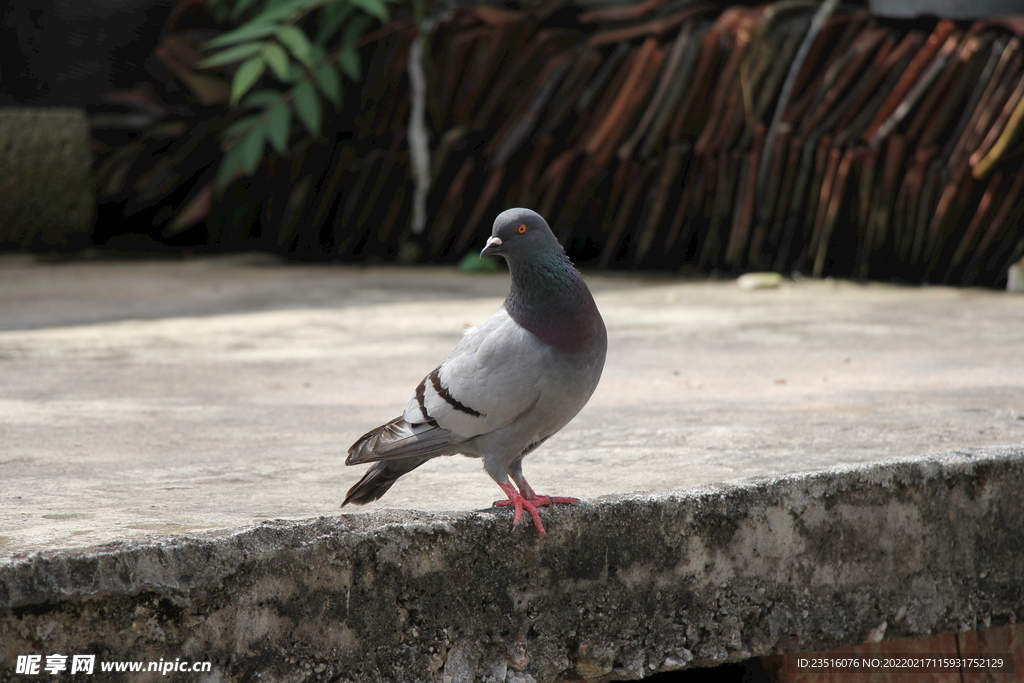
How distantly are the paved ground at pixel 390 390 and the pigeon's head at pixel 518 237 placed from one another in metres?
0.54

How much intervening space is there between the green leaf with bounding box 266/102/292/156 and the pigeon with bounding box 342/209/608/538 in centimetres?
485

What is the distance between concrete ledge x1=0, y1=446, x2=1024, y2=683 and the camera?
5.71 feet

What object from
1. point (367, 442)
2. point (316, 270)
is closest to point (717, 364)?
point (367, 442)

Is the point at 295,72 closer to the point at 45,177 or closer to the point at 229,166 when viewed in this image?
the point at 229,166

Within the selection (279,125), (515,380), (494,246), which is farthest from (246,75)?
(515,380)

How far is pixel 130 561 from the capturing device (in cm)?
171

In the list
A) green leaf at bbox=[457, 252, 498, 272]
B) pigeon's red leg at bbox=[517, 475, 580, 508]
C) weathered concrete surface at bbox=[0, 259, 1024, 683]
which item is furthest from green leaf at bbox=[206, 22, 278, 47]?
pigeon's red leg at bbox=[517, 475, 580, 508]

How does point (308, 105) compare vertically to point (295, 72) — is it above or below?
below

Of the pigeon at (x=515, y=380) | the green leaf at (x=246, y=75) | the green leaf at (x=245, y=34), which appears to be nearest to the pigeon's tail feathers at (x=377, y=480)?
the pigeon at (x=515, y=380)

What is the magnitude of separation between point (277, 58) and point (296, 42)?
15cm

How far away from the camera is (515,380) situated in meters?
2.00

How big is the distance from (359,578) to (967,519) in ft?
4.20

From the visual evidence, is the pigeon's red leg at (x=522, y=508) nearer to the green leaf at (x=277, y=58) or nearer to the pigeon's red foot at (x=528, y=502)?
the pigeon's red foot at (x=528, y=502)

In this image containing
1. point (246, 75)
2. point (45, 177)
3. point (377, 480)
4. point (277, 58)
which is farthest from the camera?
point (45, 177)
